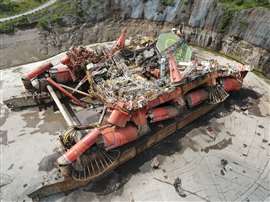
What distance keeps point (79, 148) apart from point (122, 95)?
15.2ft

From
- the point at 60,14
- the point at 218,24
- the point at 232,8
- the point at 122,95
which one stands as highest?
the point at 232,8

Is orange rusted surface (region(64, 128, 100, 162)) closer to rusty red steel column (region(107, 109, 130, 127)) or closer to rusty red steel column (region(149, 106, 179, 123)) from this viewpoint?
rusty red steel column (region(107, 109, 130, 127))

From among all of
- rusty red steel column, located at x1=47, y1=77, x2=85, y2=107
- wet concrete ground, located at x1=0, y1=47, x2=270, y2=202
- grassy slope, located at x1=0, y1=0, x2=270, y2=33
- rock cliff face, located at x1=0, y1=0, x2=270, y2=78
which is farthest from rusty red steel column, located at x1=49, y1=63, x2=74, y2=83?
grassy slope, located at x1=0, y1=0, x2=270, y2=33

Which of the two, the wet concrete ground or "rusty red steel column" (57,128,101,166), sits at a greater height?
"rusty red steel column" (57,128,101,166)

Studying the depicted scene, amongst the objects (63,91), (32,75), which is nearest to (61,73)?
(63,91)

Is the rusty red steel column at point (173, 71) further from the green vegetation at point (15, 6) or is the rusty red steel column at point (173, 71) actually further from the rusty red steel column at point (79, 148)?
the green vegetation at point (15, 6)

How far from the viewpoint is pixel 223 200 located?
53.7ft

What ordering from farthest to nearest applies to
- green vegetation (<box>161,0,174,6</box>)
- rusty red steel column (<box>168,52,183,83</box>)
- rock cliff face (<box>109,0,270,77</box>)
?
1. green vegetation (<box>161,0,174,6</box>)
2. rock cliff face (<box>109,0,270,77</box>)
3. rusty red steel column (<box>168,52,183,83</box>)

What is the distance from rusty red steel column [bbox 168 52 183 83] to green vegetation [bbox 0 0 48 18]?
1054 inches

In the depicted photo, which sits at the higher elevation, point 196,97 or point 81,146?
point 196,97

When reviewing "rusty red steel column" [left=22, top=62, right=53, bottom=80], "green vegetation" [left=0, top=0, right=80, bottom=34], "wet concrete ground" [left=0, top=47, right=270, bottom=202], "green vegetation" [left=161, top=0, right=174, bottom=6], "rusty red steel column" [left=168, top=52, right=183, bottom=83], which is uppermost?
"green vegetation" [left=161, top=0, right=174, bottom=6]

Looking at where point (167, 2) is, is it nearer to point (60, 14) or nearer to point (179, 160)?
point (60, 14)

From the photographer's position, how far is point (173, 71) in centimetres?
2022

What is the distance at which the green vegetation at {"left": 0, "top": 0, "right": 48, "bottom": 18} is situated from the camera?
38281mm
